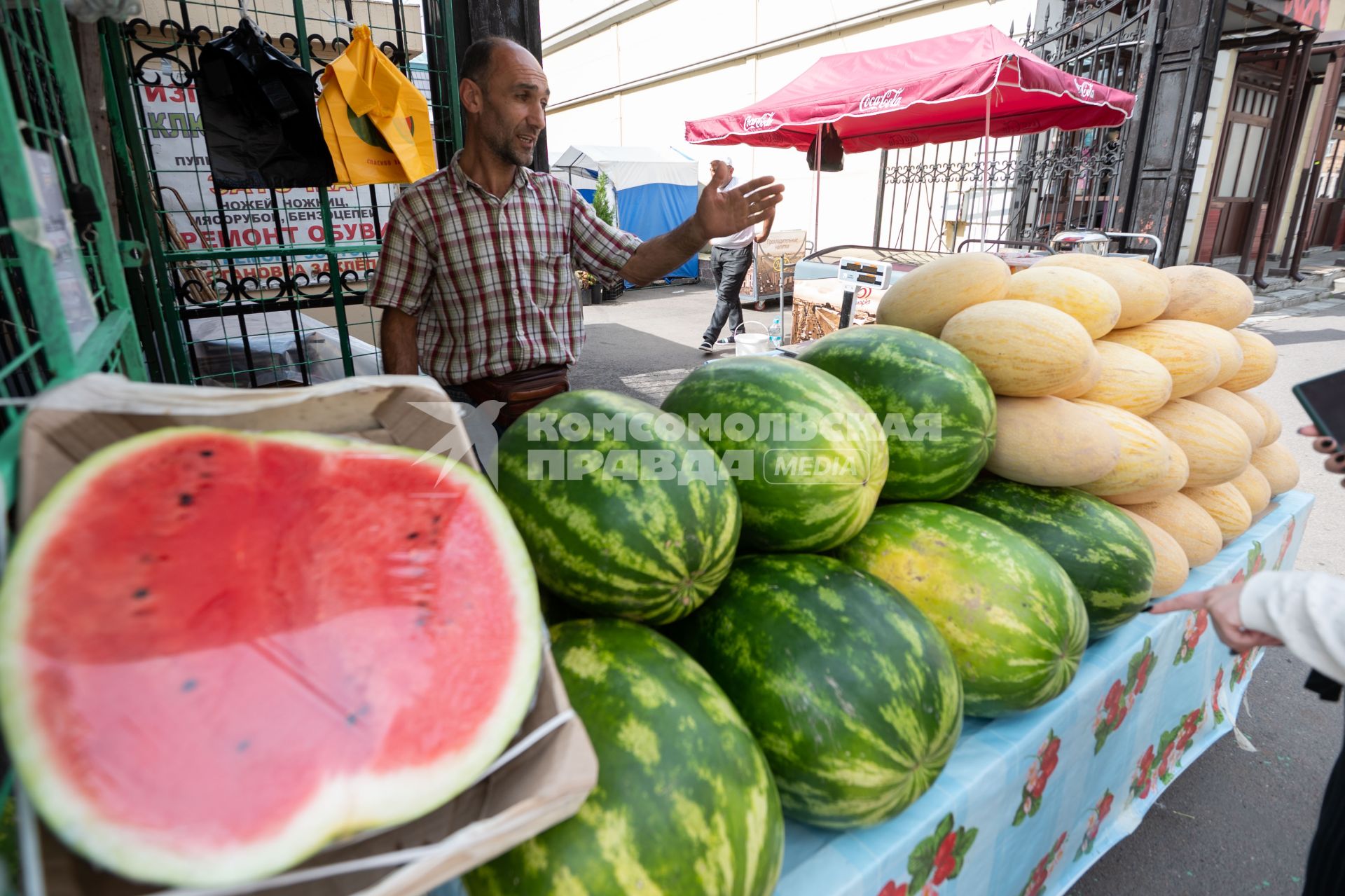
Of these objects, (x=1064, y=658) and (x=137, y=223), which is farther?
(x=137, y=223)

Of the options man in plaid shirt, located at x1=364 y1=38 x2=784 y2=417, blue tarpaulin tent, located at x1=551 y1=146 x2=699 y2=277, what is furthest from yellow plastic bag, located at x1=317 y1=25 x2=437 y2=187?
blue tarpaulin tent, located at x1=551 y1=146 x2=699 y2=277

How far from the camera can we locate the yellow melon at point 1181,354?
7.16ft

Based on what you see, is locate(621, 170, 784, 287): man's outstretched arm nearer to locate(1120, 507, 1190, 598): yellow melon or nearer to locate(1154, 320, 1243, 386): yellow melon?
locate(1154, 320, 1243, 386): yellow melon

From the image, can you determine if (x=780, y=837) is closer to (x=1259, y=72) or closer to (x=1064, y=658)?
(x=1064, y=658)

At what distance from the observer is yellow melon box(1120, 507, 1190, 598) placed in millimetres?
2037

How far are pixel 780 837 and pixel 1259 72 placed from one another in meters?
17.9

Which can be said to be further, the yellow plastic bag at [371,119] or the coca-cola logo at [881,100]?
the coca-cola logo at [881,100]

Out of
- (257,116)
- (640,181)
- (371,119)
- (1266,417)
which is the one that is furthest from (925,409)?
(640,181)

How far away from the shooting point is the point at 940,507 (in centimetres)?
173

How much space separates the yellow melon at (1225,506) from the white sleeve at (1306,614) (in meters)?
1.25

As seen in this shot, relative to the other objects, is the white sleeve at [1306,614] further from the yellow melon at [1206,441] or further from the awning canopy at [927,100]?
the awning canopy at [927,100]

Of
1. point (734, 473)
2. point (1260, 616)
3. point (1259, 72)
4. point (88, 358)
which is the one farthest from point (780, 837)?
point (1259, 72)

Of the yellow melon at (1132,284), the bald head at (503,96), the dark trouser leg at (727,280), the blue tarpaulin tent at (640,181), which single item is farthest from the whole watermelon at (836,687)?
the blue tarpaulin tent at (640,181)

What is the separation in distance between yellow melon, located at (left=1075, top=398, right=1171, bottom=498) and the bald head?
243 cm
